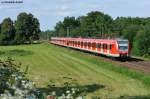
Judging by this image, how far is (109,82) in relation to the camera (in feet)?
100

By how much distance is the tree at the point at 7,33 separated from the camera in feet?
509

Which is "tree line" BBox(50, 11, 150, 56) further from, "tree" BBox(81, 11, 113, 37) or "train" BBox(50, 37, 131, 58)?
"train" BBox(50, 37, 131, 58)

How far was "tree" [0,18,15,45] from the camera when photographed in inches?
6112

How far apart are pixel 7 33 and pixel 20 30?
11.5 metres

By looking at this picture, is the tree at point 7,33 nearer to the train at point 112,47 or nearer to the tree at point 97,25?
the tree at point 97,25

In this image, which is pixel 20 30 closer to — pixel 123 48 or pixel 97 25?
pixel 97 25

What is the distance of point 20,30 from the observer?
553ft

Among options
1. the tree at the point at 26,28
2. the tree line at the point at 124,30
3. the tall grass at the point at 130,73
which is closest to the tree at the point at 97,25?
the tree line at the point at 124,30

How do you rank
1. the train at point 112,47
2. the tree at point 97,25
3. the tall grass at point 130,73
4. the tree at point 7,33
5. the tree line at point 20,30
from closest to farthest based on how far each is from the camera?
the tall grass at point 130,73
the train at point 112,47
the tree at point 97,25
the tree at point 7,33
the tree line at point 20,30

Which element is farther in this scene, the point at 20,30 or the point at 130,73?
the point at 20,30

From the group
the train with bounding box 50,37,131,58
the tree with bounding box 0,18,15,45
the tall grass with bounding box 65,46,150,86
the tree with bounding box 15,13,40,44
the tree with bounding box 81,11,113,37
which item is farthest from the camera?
the tree with bounding box 15,13,40,44

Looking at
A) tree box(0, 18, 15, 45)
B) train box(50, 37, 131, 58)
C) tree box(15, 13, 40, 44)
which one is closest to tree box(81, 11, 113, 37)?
tree box(15, 13, 40, 44)

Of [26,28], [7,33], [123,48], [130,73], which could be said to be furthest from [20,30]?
[130,73]

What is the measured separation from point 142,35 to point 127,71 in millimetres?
33996
